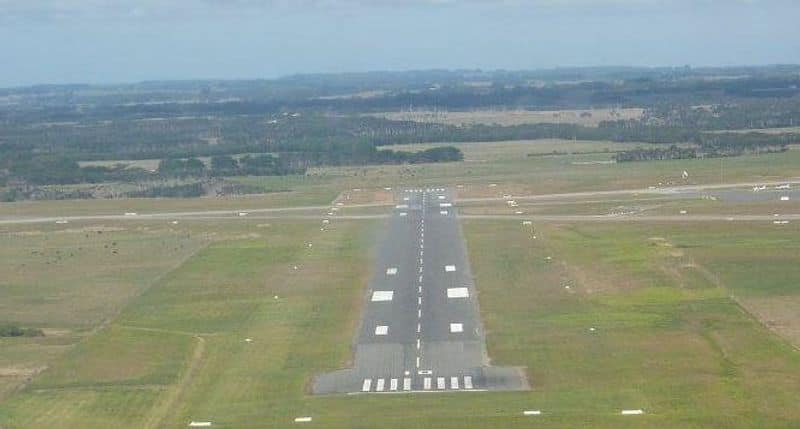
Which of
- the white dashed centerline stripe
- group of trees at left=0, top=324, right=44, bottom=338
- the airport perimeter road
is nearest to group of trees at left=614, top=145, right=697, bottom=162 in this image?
the airport perimeter road

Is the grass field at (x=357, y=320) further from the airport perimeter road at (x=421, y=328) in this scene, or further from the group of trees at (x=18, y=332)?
the airport perimeter road at (x=421, y=328)

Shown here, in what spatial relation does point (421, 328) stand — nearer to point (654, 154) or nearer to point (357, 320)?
point (357, 320)

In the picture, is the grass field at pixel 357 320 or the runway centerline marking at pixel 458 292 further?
the runway centerline marking at pixel 458 292

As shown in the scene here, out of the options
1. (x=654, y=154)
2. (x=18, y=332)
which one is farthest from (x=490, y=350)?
(x=654, y=154)

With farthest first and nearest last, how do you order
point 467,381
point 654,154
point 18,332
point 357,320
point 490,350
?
point 654,154, point 357,320, point 18,332, point 490,350, point 467,381

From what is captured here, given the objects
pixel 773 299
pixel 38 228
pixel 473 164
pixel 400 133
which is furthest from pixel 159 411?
pixel 400 133

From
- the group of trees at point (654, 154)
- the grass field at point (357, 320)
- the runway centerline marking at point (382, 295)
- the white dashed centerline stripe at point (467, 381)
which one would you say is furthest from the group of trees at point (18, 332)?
the group of trees at point (654, 154)

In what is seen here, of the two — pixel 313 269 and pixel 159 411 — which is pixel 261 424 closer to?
pixel 159 411

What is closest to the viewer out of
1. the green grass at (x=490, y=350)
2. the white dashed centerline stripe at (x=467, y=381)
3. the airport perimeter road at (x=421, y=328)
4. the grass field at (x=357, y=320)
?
the green grass at (x=490, y=350)

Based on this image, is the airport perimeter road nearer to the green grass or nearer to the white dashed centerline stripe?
the white dashed centerline stripe

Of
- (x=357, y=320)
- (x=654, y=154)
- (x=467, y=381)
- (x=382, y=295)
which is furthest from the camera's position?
(x=654, y=154)
